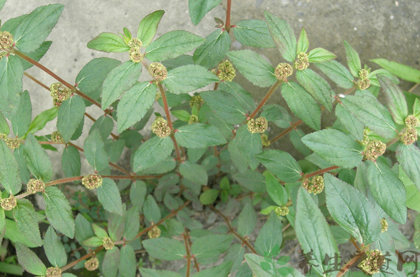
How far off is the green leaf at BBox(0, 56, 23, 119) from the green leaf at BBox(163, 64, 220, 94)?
642mm

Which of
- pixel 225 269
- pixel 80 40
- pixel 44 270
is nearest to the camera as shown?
pixel 225 269

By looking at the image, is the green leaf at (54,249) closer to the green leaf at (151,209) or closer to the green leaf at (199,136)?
the green leaf at (151,209)

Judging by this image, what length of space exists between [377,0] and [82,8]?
9.50 ft

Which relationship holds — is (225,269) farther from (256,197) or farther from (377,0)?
(377,0)

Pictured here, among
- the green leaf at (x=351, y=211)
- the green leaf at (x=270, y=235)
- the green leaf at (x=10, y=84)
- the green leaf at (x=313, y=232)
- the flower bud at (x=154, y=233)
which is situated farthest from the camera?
the flower bud at (x=154, y=233)

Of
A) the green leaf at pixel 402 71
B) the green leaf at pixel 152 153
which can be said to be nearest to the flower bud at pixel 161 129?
the green leaf at pixel 152 153

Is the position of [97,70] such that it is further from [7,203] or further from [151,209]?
[151,209]

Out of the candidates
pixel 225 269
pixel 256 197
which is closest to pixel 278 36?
A: pixel 225 269

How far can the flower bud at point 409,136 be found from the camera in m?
1.33

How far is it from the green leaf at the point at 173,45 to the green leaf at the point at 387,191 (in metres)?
0.95

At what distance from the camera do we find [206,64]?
164cm

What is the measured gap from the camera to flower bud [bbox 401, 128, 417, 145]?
133 cm

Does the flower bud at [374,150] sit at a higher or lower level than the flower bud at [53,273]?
higher

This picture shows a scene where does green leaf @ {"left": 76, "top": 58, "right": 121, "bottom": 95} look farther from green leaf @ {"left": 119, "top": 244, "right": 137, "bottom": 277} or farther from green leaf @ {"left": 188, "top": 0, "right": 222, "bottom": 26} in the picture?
green leaf @ {"left": 119, "top": 244, "right": 137, "bottom": 277}
